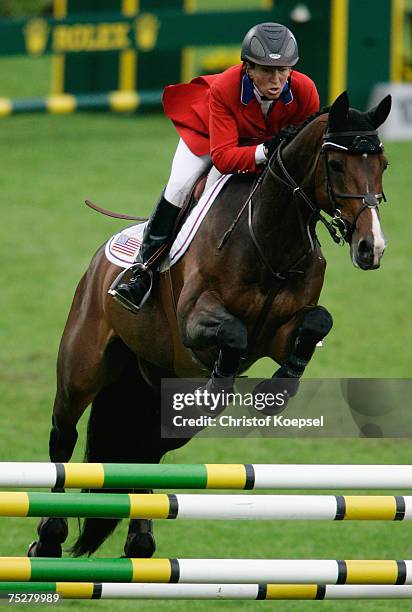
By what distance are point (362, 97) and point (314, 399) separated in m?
9.95

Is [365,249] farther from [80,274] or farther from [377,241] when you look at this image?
[80,274]

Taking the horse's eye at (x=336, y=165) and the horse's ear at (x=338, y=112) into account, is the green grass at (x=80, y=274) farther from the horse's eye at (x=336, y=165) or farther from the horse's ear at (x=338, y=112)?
the horse's ear at (x=338, y=112)

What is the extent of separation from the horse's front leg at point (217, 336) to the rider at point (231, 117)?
0.47 meters

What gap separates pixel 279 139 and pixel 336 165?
17.9 inches

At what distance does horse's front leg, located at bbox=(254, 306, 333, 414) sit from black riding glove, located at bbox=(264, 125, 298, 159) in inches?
25.0

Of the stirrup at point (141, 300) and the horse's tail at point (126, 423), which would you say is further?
the horse's tail at point (126, 423)

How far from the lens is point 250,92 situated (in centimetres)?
527

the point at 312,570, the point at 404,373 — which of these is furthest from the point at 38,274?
the point at 312,570

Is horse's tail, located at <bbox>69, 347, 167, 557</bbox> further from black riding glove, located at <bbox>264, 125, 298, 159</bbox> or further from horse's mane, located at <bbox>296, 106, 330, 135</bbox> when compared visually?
horse's mane, located at <bbox>296, 106, 330, 135</bbox>

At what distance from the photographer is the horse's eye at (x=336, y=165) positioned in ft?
15.9

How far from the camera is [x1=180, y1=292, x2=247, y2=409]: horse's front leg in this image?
5.11 meters

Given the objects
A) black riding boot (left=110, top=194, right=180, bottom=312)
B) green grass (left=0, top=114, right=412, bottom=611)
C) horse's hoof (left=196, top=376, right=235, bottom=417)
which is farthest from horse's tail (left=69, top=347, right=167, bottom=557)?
horse's hoof (left=196, top=376, right=235, bottom=417)

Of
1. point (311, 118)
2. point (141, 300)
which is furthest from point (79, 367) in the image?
point (311, 118)

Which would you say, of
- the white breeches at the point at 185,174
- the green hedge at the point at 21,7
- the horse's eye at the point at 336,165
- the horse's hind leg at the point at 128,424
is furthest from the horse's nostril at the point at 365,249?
the green hedge at the point at 21,7
